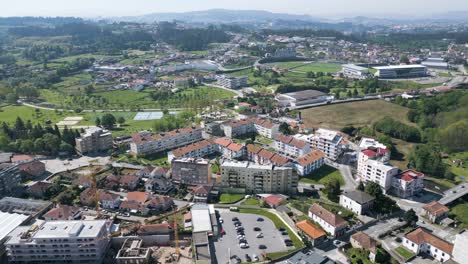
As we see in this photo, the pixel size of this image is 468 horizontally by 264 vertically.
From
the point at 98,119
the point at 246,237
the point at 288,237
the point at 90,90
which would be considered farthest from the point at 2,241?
the point at 90,90

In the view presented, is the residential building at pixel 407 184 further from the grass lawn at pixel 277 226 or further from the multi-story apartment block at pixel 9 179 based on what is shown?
the multi-story apartment block at pixel 9 179

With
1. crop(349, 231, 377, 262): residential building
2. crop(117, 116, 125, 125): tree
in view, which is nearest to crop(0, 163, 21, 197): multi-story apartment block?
crop(117, 116, 125, 125): tree

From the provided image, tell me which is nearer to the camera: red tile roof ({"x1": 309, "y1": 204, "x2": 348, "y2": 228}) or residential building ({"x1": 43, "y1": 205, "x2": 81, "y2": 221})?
red tile roof ({"x1": 309, "y1": 204, "x2": 348, "y2": 228})

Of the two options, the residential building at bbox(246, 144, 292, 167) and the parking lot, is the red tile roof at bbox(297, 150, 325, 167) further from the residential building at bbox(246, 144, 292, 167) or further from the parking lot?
the parking lot

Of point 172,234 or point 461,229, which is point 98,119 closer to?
point 172,234

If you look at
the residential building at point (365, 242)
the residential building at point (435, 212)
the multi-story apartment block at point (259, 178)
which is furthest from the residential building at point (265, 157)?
the residential building at point (435, 212)

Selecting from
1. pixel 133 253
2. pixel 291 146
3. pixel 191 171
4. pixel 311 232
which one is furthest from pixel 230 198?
pixel 291 146
